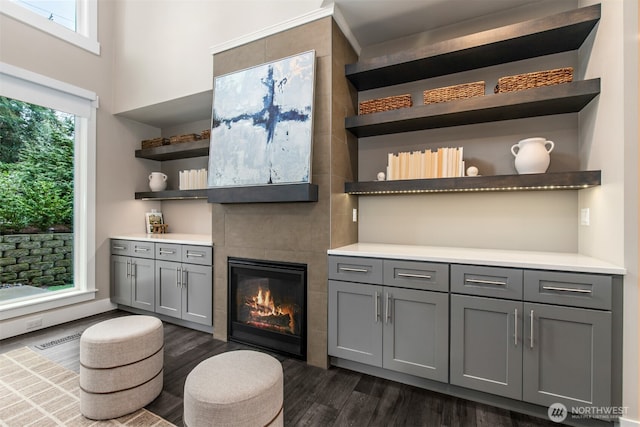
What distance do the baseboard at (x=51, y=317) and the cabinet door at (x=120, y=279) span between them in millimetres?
163

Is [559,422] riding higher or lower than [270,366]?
lower

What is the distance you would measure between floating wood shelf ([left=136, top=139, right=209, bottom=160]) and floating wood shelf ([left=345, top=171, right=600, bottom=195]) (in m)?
1.97

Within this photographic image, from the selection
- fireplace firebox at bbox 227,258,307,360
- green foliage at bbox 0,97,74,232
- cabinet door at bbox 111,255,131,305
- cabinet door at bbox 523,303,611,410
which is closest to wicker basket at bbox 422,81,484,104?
cabinet door at bbox 523,303,611,410

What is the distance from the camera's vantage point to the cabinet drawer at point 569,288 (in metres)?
1.62

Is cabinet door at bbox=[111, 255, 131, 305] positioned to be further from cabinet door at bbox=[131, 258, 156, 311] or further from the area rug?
the area rug

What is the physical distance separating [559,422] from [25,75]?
212 inches

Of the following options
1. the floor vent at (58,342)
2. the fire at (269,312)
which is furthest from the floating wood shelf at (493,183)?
the floor vent at (58,342)

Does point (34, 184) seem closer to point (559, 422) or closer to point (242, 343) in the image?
point (242, 343)

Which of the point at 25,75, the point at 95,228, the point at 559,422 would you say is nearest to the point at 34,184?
the point at 95,228

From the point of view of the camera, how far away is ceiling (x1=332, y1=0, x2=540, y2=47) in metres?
2.36

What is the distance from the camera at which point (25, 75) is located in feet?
9.82

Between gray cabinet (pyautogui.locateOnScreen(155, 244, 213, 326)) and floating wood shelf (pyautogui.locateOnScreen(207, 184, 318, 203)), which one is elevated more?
floating wood shelf (pyautogui.locateOnScreen(207, 184, 318, 203))

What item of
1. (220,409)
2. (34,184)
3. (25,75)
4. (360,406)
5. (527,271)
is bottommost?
(360,406)

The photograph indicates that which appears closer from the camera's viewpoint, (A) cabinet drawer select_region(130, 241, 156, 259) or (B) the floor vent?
(B) the floor vent
